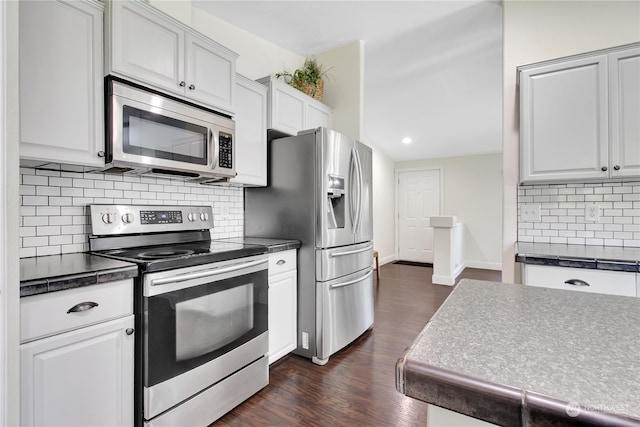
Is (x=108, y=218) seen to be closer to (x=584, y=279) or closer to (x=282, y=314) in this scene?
(x=282, y=314)

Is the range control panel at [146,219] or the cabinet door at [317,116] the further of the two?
the cabinet door at [317,116]

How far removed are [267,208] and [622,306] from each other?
218 cm

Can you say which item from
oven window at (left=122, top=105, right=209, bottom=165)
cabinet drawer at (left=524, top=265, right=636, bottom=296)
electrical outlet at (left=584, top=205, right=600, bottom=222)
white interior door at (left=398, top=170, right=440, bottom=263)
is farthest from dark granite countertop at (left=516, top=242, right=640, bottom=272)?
white interior door at (left=398, top=170, right=440, bottom=263)

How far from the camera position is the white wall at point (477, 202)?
609 centimetres

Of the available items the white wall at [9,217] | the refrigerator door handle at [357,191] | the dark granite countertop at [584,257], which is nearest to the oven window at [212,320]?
the white wall at [9,217]

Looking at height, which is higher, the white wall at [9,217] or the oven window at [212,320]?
the white wall at [9,217]

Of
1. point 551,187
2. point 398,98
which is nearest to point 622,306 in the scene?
point 551,187

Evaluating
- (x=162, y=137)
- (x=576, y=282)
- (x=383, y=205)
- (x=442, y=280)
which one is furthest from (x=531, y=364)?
(x=383, y=205)

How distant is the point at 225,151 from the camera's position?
2.09 m

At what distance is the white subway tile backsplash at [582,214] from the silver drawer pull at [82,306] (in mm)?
2671

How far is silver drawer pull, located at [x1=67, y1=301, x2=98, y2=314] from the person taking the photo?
3.88 feet

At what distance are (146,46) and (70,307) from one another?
4.30 feet

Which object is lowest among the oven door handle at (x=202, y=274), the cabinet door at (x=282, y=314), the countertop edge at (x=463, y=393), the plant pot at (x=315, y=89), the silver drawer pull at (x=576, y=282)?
the cabinet door at (x=282, y=314)

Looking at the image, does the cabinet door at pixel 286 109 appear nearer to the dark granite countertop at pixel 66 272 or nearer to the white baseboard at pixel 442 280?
the dark granite countertop at pixel 66 272
